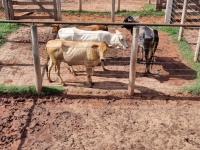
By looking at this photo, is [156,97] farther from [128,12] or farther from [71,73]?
[128,12]

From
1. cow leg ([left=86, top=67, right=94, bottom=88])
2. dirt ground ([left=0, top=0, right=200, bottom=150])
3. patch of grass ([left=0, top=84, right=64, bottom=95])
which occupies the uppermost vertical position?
cow leg ([left=86, top=67, right=94, bottom=88])

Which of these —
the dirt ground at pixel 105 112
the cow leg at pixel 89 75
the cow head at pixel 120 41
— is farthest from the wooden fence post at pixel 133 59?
the cow head at pixel 120 41

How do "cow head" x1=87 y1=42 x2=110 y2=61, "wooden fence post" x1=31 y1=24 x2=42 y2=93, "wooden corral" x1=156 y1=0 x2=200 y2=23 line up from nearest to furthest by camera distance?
→ 1. "wooden fence post" x1=31 y1=24 x2=42 y2=93
2. "cow head" x1=87 y1=42 x2=110 y2=61
3. "wooden corral" x1=156 y1=0 x2=200 y2=23

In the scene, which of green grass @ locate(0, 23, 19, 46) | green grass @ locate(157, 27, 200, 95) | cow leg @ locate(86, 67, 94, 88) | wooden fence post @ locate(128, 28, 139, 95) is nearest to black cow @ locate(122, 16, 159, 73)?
green grass @ locate(157, 27, 200, 95)

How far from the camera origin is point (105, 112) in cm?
688

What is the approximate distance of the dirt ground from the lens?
5.94m

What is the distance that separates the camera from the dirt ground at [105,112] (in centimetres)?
594

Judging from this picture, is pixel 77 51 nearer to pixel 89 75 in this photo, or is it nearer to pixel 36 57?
pixel 89 75

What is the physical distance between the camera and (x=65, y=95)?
750cm

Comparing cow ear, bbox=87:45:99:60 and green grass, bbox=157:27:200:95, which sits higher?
cow ear, bbox=87:45:99:60

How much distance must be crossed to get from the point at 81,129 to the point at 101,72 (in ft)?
9.31

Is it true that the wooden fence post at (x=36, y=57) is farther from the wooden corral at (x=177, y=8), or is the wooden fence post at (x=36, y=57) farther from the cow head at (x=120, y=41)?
the wooden corral at (x=177, y=8)

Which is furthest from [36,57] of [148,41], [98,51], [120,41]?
[148,41]

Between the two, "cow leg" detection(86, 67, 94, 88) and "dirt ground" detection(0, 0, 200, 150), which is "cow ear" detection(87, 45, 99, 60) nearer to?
"cow leg" detection(86, 67, 94, 88)
